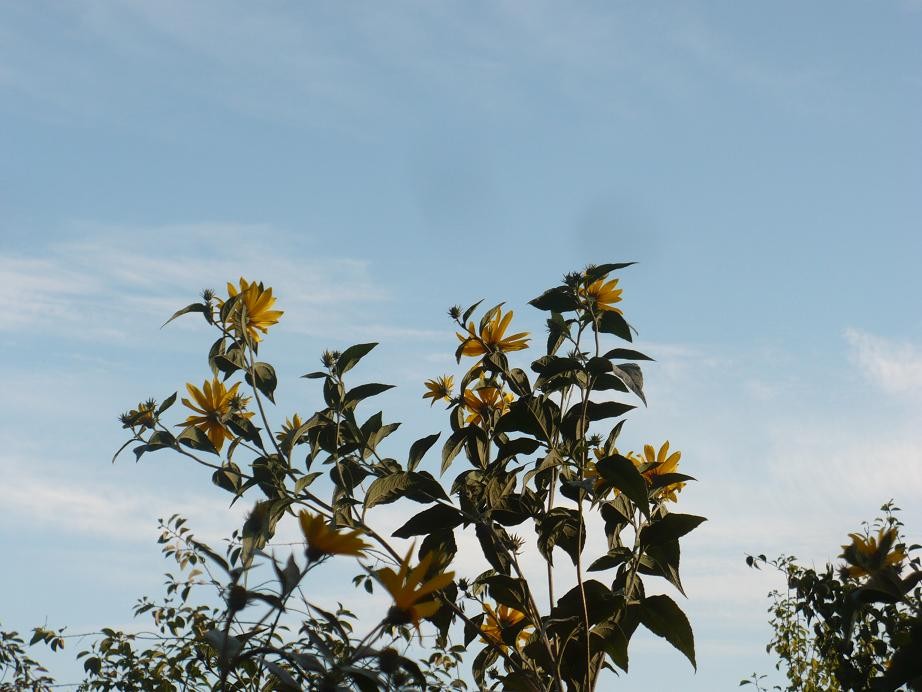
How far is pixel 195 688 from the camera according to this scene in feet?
10.5

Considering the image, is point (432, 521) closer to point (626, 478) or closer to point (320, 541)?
point (626, 478)

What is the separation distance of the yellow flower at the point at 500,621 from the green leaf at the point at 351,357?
0.73 meters

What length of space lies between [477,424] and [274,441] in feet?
1.75

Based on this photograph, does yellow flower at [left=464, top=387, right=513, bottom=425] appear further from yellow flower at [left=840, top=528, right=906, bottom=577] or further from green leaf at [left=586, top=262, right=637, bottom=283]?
yellow flower at [left=840, top=528, right=906, bottom=577]

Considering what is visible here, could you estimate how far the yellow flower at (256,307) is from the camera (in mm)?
2666

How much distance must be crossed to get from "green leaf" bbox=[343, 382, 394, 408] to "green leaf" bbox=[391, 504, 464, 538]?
32cm

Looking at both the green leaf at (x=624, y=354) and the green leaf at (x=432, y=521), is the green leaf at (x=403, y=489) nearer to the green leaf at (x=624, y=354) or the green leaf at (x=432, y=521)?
the green leaf at (x=432, y=521)

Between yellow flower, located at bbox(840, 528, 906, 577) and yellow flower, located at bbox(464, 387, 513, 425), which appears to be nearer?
yellow flower, located at bbox(840, 528, 906, 577)

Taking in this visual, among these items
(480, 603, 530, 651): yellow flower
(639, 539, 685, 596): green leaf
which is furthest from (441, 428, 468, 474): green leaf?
(639, 539, 685, 596): green leaf

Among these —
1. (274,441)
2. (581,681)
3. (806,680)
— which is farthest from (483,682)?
(806,680)

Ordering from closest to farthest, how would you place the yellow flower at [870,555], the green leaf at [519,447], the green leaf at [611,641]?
the yellow flower at [870,555], the green leaf at [611,641], the green leaf at [519,447]

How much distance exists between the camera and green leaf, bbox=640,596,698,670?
7.36 ft

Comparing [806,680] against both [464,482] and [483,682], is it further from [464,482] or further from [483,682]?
[464,482]

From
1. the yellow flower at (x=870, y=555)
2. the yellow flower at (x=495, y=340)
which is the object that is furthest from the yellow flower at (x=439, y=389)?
the yellow flower at (x=870, y=555)
